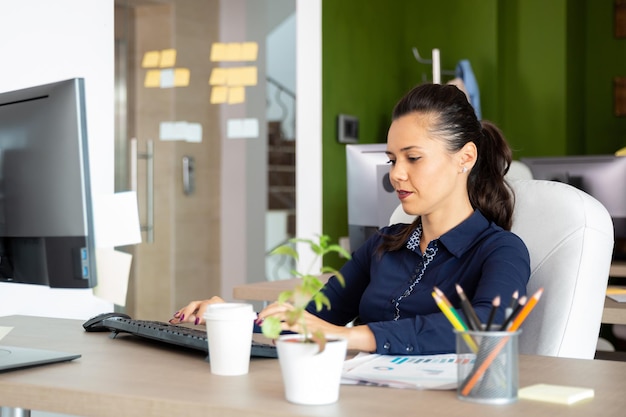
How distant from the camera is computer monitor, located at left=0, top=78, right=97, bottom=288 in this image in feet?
4.45

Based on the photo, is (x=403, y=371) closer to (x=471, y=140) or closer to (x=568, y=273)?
(x=568, y=273)

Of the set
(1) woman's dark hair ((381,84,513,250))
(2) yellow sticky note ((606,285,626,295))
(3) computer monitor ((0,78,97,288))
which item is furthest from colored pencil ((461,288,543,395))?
(2) yellow sticky note ((606,285,626,295))

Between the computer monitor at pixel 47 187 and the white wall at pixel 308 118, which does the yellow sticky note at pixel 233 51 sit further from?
the computer monitor at pixel 47 187

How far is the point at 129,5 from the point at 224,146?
0.89 metres

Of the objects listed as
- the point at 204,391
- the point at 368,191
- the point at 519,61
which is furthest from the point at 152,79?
the point at 204,391

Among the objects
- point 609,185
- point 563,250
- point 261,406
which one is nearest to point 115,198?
point 261,406

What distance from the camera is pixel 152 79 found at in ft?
15.6

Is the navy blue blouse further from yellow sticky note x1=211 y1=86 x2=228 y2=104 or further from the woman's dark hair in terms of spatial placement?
yellow sticky note x1=211 y1=86 x2=228 y2=104

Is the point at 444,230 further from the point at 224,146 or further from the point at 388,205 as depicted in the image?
the point at 224,146

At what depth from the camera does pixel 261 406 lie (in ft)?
3.59

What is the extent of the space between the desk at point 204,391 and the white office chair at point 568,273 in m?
0.26

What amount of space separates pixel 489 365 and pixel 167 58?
3.90 metres

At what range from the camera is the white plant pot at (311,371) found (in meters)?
1.10

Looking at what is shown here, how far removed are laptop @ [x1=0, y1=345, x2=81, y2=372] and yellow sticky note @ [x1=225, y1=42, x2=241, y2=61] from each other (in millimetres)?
3456
